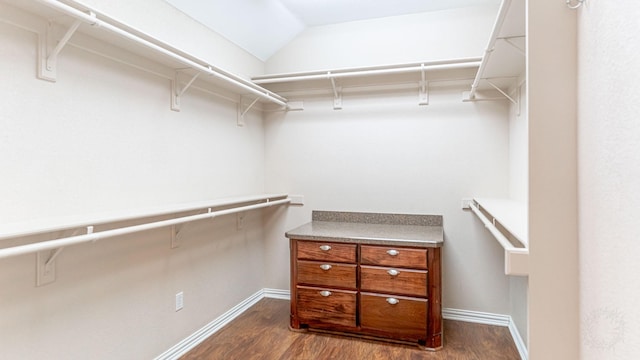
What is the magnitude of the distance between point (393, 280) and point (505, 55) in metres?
1.61

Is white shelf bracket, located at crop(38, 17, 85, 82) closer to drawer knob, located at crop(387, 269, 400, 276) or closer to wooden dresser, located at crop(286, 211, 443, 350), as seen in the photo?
wooden dresser, located at crop(286, 211, 443, 350)

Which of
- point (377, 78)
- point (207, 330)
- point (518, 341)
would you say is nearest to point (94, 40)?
point (207, 330)

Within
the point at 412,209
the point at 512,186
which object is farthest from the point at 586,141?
the point at 412,209

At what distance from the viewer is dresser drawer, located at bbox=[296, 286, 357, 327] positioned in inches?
99.5

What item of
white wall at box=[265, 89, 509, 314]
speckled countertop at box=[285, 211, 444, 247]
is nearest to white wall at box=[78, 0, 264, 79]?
white wall at box=[265, 89, 509, 314]

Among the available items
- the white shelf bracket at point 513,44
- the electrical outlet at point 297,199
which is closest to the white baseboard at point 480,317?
the electrical outlet at point 297,199

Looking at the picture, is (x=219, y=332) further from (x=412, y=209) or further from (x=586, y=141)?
(x=586, y=141)

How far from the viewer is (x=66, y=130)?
5.14ft

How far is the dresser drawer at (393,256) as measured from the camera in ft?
7.85

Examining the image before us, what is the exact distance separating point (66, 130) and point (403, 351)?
7.74 ft

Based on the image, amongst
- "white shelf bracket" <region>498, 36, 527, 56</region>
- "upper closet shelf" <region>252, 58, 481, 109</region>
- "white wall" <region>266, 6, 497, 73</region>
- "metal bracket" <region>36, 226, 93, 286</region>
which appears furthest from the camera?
"white wall" <region>266, 6, 497, 73</region>

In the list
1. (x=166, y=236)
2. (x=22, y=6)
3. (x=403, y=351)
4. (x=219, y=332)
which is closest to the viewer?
(x=22, y=6)

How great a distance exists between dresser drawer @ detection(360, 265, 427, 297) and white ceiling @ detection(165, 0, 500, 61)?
2.06 meters

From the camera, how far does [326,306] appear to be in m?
2.58
